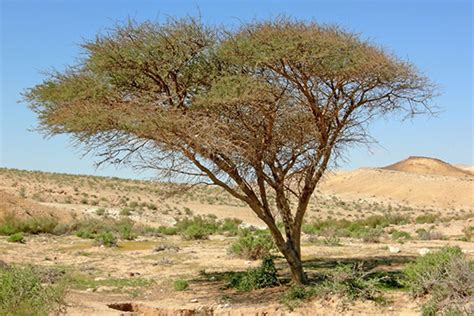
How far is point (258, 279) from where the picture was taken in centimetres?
1697

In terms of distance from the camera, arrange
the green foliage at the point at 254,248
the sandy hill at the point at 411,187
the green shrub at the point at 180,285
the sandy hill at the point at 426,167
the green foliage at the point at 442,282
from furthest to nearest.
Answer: the sandy hill at the point at 426,167, the sandy hill at the point at 411,187, the green foliage at the point at 254,248, the green shrub at the point at 180,285, the green foliage at the point at 442,282

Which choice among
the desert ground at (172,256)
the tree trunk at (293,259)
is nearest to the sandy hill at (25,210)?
the desert ground at (172,256)

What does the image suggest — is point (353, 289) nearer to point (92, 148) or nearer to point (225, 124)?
point (225, 124)

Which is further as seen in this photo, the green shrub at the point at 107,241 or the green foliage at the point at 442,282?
the green shrub at the point at 107,241

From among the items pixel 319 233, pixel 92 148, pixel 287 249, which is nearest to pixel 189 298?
pixel 287 249

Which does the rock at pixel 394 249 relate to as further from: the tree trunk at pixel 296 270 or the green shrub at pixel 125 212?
the green shrub at pixel 125 212

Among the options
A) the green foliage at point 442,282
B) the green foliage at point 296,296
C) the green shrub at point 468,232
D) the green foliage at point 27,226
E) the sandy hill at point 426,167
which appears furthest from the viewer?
the sandy hill at point 426,167

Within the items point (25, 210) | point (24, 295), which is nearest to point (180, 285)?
point (24, 295)

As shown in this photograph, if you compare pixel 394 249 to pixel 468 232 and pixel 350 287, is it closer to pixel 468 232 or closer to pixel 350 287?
pixel 350 287

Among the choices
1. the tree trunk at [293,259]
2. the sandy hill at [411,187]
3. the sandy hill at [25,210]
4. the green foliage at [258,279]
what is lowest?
the green foliage at [258,279]

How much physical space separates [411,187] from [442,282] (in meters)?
80.2

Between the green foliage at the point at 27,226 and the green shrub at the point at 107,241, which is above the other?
the green foliage at the point at 27,226

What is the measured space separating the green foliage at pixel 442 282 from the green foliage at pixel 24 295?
6.40 m

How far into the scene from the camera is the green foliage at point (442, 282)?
494 inches
